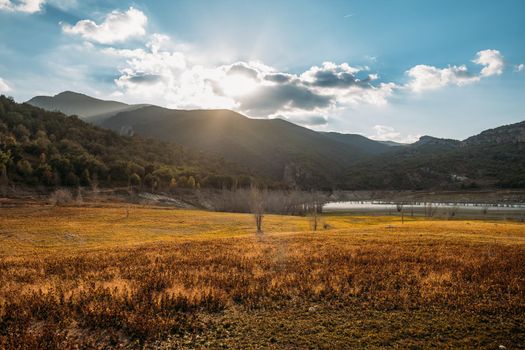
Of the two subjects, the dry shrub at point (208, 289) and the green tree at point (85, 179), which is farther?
the green tree at point (85, 179)

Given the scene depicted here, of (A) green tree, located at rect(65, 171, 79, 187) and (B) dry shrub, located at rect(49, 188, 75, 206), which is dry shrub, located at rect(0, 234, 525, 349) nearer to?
(B) dry shrub, located at rect(49, 188, 75, 206)

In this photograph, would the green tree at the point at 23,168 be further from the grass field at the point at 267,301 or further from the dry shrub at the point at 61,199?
the grass field at the point at 267,301

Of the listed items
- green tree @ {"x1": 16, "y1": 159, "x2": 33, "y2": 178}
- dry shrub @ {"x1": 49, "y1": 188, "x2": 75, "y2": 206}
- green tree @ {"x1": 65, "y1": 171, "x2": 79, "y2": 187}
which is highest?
green tree @ {"x1": 16, "y1": 159, "x2": 33, "y2": 178}

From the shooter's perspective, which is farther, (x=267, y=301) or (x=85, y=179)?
(x=85, y=179)

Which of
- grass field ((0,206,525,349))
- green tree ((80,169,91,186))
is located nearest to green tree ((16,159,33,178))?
green tree ((80,169,91,186))

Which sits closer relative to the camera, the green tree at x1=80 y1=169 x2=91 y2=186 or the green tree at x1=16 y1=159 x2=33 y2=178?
the green tree at x1=16 y1=159 x2=33 y2=178

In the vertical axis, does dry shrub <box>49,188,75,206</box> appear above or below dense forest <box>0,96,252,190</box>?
below

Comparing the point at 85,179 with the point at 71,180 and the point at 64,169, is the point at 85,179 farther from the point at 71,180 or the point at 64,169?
the point at 64,169

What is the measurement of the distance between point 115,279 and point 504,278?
19260 millimetres

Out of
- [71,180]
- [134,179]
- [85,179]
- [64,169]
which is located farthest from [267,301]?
[134,179]

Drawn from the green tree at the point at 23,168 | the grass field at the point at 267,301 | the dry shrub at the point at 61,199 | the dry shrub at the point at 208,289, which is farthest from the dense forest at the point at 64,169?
the grass field at the point at 267,301

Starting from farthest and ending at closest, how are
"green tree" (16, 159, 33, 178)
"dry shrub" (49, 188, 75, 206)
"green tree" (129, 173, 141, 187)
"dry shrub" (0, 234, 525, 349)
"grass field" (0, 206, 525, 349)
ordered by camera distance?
"green tree" (129, 173, 141, 187) → "green tree" (16, 159, 33, 178) → "dry shrub" (49, 188, 75, 206) → "dry shrub" (0, 234, 525, 349) → "grass field" (0, 206, 525, 349)

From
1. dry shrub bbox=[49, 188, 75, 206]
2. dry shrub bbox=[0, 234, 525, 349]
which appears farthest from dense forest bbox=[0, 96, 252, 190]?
dry shrub bbox=[0, 234, 525, 349]

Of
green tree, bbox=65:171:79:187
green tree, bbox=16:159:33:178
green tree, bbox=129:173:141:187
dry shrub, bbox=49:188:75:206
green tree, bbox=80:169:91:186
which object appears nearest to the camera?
dry shrub, bbox=49:188:75:206
